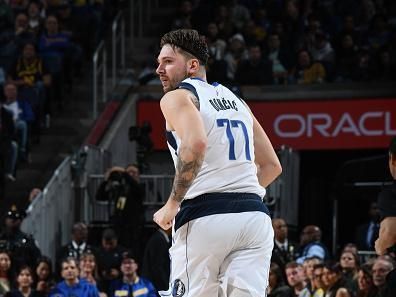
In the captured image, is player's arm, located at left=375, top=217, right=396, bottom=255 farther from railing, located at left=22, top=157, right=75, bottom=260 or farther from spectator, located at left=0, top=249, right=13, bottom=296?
railing, located at left=22, top=157, right=75, bottom=260

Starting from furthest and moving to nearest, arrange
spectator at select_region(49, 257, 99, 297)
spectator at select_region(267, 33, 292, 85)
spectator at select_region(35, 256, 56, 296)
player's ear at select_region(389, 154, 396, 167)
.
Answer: spectator at select_region(267, 33, 292, 85) < spectator at select_region(35, 256, 56, 296) < spectator at select_region(49, 257, 99, 297) < player's ear at select_region(389, 154, 396, 167)

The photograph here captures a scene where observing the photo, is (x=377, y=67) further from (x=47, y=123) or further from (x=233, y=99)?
(x=233, y=99)

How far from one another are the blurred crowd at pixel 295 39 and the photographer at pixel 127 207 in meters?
3.57

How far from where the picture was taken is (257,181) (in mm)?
6590

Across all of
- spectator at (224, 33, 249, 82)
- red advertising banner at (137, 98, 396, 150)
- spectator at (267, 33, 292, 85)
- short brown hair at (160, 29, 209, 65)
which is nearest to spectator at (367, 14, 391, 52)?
spectator at (267, 33, 292, 85)

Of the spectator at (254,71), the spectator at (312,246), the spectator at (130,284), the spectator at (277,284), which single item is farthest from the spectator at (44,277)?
the spectator at (254,71)

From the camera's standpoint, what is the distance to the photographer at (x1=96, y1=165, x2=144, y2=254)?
653 inches

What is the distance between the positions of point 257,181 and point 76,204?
39.2ft

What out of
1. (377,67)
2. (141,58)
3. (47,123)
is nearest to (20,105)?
(47,123)

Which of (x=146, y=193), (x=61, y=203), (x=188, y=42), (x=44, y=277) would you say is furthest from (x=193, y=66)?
(x=146, y=193)

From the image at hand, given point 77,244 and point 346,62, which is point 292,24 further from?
point 77,244

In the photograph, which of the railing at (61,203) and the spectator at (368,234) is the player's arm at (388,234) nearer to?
the spectator at (368,234)

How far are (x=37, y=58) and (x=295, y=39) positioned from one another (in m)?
4.93

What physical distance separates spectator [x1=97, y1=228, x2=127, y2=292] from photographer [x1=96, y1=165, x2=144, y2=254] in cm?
88
